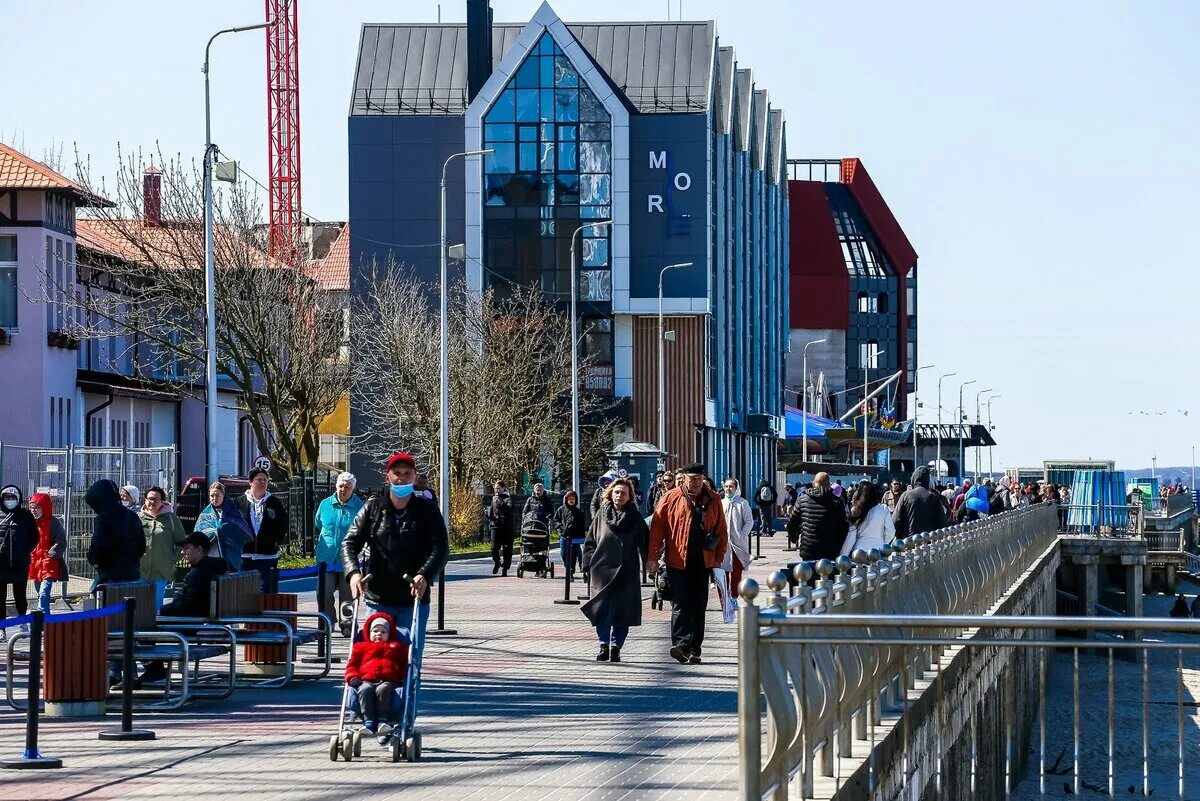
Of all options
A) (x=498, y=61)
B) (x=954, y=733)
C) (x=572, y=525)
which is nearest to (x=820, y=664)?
(x=954, y=733)

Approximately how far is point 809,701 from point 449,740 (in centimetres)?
473

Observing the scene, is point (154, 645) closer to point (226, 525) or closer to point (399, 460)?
point (399, 460)

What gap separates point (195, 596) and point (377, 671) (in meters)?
4.75

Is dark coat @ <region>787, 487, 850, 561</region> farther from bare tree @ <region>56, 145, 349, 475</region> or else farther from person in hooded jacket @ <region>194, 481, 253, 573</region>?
bare tree @ <region>56, 145, 349, 475</region>

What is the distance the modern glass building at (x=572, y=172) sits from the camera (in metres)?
71.2

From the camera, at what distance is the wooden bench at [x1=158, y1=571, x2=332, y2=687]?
1539cm

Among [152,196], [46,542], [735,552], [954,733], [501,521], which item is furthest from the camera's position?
[152,196]

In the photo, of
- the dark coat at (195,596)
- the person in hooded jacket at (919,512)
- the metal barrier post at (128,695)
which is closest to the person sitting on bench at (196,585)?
the dark coat at (195,596)

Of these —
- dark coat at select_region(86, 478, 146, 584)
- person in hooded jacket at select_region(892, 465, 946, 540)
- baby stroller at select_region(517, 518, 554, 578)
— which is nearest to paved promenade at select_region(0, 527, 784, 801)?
dark coat at select_region(86, 478, 146, 584)

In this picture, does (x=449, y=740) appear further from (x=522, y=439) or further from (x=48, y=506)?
(x=522, y=439)

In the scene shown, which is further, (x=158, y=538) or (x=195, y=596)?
(x=158, y=538)

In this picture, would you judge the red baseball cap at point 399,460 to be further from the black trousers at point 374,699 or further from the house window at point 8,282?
the house window at point 8,282

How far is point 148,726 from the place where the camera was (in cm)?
1307

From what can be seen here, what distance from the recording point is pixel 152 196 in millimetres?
47656
